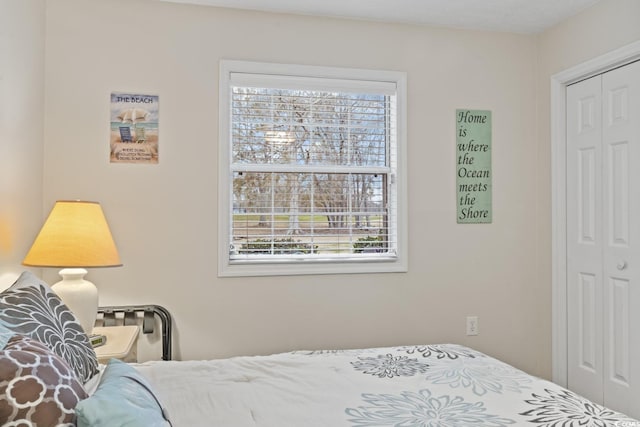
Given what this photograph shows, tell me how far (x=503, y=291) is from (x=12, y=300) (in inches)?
112

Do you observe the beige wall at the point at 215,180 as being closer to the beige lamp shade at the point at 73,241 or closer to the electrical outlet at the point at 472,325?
the electrical outlet at the point at 472,325

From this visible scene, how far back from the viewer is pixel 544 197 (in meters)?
3.36

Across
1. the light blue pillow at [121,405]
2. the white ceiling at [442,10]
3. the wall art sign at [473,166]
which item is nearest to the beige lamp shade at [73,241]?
the light blue pillow at [121,405]

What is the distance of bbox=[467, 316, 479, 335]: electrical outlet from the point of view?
3312 millimetres

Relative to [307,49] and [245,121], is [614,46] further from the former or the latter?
[245,121]

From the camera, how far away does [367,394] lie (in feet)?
5.47

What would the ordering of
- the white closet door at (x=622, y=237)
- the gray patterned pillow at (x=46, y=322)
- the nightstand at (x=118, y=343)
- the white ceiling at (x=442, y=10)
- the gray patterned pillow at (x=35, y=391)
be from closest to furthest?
the gray patterned pillow at (x=35, y=391)
the gray patterned pillow at (x=46, y=322)
the nightstand at (x=118, y=343)
the white closet door at (x=622, y=237)
the white ceiling at (x=442, y=10)

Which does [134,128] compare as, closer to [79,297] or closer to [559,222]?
[79,297]

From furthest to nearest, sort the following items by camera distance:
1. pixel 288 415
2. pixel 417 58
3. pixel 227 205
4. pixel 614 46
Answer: pixel 417 58 → pixel 227 205 → pixel 614 46 → pixel 288 415

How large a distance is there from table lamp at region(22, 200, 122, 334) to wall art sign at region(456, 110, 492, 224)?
2.12 m

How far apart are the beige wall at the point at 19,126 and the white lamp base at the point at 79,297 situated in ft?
0.73

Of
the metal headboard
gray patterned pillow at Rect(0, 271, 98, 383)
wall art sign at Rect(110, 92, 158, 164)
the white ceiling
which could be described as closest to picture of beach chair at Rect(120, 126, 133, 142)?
wall art sign at Rect(110, 92, 158, 164)

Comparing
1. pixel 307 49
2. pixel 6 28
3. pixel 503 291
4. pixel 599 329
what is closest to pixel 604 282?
pixel 599 329

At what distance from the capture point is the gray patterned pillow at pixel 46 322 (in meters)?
1.40
